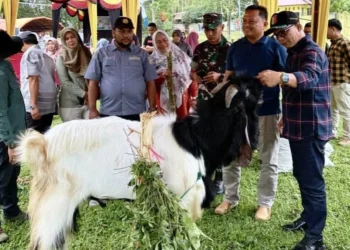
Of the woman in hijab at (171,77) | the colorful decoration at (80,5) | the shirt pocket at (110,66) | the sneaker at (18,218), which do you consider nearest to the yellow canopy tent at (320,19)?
the woman in hijab at (171,77)

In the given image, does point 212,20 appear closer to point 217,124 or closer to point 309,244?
point 217,124

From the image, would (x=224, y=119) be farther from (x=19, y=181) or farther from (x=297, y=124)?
(x=19, y=181)

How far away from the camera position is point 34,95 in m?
4.01

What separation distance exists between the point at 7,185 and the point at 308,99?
273 centimetres

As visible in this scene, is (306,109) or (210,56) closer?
(306,109)

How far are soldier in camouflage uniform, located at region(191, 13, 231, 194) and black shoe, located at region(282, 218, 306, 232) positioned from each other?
36.9 inches

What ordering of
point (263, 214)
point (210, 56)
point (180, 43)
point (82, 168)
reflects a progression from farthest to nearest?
point (180, 43), point (210, 56), point (263, 214), point (82, 168)

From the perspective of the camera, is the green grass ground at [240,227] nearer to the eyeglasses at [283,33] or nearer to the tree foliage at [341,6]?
the eyeglasses at [283,33]

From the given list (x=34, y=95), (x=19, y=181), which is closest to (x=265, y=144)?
(x=34, y=95)

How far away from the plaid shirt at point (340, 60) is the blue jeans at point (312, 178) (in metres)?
3.73

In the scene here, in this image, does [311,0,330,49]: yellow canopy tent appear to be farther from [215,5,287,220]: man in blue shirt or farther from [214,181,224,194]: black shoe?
[214,181,224,194]: black shoe

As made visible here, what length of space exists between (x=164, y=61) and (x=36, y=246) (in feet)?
9.69

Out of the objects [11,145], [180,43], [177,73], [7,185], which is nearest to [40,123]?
[7,185]

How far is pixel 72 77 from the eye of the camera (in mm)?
4191
